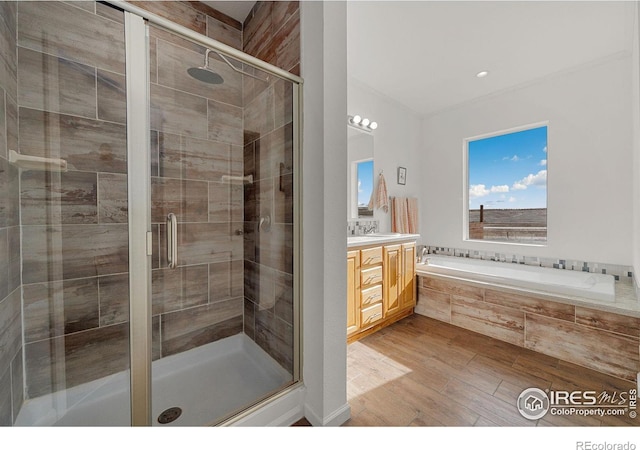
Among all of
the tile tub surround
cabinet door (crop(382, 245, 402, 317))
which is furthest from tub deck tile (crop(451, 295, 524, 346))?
the tile tub surround

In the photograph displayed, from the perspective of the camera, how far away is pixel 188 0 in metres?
1.89

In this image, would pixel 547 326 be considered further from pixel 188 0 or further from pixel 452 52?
pixel 188 0

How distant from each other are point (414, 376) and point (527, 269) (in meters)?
2.08

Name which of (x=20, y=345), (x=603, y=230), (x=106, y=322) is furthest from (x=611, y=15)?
(x=20, y=345)

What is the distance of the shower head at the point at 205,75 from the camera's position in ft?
4.86

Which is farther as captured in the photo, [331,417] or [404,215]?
[404,215]

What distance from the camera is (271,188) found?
1.62 metres

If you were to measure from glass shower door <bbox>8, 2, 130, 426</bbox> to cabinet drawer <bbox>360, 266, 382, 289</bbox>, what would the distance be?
5.55ft

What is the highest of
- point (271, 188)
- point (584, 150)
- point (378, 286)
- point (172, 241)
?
point (584, 150)

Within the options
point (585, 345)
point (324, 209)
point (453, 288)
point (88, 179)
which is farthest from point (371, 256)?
point (88, 179)

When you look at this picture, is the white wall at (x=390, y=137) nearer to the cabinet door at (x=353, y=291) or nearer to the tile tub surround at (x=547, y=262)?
the tile tub surround at (x=547, y=262)

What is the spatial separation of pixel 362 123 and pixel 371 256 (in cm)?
160

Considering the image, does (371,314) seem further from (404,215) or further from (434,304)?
(404,215)

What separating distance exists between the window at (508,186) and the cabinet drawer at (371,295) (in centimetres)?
199
